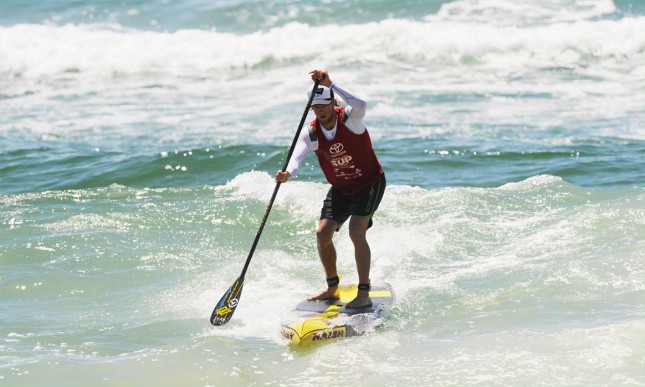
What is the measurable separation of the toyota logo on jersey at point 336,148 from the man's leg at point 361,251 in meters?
0.56

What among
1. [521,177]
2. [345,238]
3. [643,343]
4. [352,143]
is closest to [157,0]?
[521,177]

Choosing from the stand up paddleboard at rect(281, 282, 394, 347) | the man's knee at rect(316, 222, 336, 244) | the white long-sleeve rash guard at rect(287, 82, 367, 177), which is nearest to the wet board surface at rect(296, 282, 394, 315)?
the stand up paddleboard at rect(281, 282, 394, 347)

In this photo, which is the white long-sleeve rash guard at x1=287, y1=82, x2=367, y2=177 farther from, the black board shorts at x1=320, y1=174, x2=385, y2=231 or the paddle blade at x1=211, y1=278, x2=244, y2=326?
the paddle blade at x1=211, y1=278, x2=244, y2=326

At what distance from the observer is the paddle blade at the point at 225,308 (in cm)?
711

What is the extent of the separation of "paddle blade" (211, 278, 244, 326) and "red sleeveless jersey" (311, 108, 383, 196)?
1.18 m

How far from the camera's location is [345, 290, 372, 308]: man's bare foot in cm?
732

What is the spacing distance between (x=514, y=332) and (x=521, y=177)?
6287 mm

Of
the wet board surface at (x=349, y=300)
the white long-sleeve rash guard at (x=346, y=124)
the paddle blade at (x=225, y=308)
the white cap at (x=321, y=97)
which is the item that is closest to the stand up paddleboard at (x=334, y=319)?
the wet board surface at (x=349, y=300)

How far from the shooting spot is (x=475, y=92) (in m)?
19.6

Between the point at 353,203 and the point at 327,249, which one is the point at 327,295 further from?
the point at 353,203

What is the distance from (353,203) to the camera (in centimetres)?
736

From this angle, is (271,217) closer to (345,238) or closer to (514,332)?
(345,238)

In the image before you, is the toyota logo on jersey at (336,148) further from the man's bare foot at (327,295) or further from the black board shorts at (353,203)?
the man's bare foot at (327,295)

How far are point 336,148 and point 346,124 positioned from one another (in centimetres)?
20
